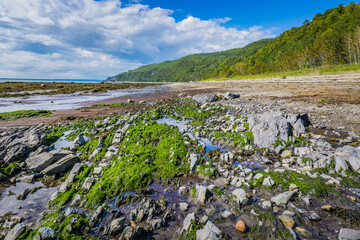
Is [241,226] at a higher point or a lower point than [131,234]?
lower

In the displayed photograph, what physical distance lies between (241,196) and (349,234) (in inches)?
86.9

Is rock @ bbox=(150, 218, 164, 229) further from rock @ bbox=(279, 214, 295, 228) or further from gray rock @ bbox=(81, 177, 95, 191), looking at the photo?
gray rock @ bbox=(81, 177, 95, 191)

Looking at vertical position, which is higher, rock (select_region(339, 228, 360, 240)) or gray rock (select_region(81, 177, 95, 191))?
gray rock (select_region(81, 177, 95, 191))

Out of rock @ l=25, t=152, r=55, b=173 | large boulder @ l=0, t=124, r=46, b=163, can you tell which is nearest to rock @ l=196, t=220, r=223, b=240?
rock @ l=25, t=152, r=55, b=173

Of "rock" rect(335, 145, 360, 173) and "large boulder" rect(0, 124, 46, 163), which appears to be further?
"large boulder" rect(0, 124, 46, 163)

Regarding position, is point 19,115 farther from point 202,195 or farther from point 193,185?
point 202,195

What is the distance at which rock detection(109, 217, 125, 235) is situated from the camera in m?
3.98

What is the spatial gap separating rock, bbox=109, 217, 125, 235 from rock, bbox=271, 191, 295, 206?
13.9 ft

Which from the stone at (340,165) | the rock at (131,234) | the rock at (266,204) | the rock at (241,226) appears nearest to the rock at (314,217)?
the rock at (266,204)

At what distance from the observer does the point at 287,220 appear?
12.7 ft

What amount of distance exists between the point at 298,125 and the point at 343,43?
8321 centimetres

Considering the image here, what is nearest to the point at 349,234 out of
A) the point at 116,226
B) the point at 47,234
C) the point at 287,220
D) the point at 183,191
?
the point at 287,220

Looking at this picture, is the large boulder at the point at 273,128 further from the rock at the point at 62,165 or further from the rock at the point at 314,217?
the rock at the point at 62,165

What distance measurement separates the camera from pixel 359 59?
54.2 meters
